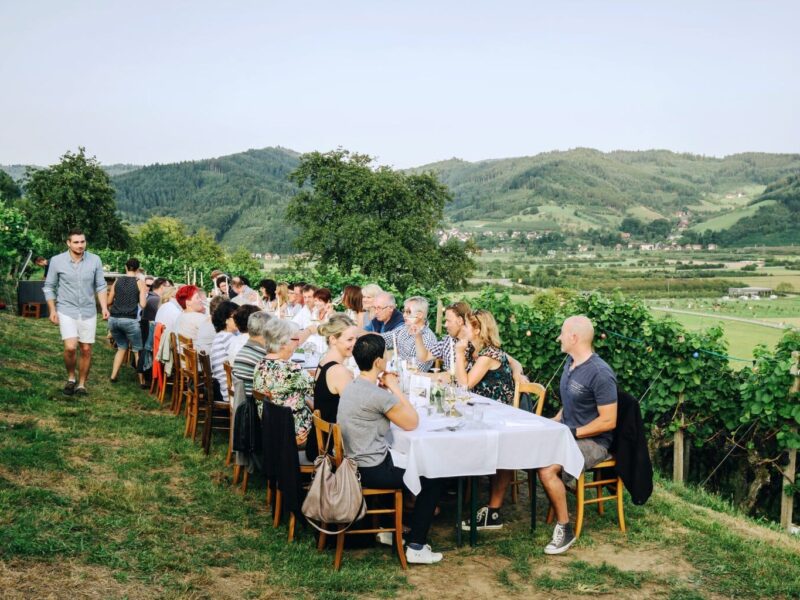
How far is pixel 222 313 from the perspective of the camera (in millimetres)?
6465

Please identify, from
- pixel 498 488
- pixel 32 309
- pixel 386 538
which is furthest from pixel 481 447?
pixel 32 309

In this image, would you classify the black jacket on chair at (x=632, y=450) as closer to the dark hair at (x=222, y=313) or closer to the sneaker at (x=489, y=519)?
the sneaker at (x=489, y=519)

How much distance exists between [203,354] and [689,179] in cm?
19426

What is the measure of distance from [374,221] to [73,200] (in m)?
17.5

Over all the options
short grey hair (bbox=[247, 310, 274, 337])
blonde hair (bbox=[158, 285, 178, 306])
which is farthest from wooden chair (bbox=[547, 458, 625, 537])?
blonde hair (bbox=[158, 285, 178, 306])

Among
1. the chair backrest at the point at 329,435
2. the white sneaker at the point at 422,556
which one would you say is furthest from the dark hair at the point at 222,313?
the white sneaker at the point at 422,556

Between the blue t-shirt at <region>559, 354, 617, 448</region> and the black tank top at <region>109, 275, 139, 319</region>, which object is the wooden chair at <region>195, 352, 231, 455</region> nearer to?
the black tank top at <region>109, 275, 139, 319</region>

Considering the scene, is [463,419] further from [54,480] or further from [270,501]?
[54,480]

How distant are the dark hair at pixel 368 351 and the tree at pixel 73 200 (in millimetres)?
39777

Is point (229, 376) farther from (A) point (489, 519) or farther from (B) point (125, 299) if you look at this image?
(B) point (125, 299)

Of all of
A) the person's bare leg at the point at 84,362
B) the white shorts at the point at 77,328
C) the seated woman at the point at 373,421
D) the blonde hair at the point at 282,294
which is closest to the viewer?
the seated woman at the point at 373,421

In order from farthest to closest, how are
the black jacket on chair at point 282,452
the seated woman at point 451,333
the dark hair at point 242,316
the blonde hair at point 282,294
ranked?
1. the blonde hair at point 282,294
2. the dark hair at point 242,316
3. the seated woman at point 451,333
4. the black jacket on chair at point 282,452

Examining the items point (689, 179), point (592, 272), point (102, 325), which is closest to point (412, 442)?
point (102, 325)

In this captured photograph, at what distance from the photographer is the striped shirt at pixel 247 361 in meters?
5.35
